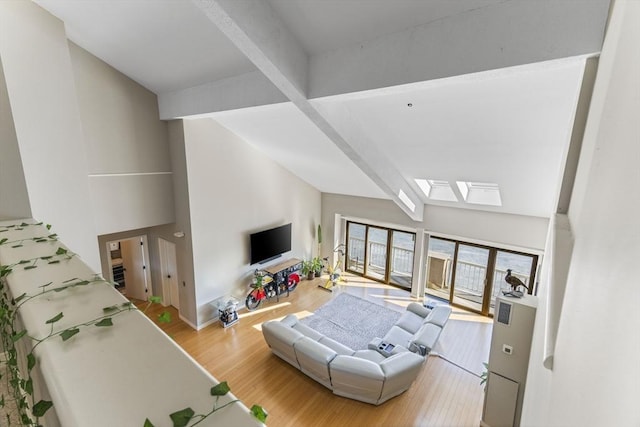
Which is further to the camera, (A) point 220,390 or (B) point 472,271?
(B) point 472,271

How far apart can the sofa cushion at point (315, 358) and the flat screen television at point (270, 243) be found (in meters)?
2.62

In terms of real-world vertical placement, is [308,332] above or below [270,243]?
below

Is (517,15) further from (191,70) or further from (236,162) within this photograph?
(236,162)

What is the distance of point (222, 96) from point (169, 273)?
13.9 ft

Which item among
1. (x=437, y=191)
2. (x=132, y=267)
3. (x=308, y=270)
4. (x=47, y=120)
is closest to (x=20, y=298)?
(x=47, y=120)

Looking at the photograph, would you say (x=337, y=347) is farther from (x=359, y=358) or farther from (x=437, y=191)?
(x=437, y=191)

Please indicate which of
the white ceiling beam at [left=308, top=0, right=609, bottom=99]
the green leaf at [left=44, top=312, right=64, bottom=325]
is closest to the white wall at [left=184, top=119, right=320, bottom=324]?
the white ceiling beam at [left=308, top=0, right=609, bottom=99]

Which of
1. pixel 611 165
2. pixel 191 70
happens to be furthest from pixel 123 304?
pixel 191 70

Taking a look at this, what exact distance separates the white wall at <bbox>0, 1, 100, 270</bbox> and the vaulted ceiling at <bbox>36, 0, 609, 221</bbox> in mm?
301

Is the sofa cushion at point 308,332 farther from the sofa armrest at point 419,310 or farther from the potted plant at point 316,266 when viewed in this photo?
the potted plant at point 316,266

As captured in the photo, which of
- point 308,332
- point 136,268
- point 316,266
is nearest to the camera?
point 308,332

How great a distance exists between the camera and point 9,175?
2.16 meters

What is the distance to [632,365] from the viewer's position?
425mm

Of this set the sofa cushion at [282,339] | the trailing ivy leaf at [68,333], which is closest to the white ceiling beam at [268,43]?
the trailing ivy leaf at [68,333]
